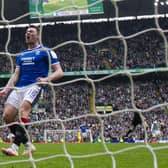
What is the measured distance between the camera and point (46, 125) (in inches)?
688

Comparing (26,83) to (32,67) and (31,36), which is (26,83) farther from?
(31,36)

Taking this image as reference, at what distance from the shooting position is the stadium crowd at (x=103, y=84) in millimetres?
17688

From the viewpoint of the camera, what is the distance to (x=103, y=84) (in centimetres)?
2144

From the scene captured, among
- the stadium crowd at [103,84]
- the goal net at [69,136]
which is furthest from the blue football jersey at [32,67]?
the stadium crowd at [103,84]

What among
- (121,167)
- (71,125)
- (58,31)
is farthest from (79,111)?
(121,167)

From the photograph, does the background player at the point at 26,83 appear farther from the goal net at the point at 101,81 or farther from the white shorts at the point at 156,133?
the white shorts at the point at 156,133

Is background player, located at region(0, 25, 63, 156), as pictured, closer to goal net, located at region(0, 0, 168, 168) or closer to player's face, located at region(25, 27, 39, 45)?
player's face, located at region(25, 27, 39, 45)

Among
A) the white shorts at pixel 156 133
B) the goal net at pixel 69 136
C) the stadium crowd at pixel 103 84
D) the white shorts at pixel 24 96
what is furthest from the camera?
the stadium crowd at pixel 103 84

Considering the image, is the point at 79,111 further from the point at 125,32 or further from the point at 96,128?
the point at 125,32

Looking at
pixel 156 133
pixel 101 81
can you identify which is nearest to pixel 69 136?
pixel 156 133

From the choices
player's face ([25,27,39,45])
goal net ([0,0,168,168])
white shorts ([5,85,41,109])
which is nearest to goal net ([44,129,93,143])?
goal net ([0,0,168,168])

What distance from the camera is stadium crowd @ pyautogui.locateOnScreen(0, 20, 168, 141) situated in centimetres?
1769

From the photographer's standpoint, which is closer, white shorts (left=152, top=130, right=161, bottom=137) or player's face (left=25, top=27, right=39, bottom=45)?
player's face (left=25, top=27, right=39, bottom=45)

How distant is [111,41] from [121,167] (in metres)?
18.1
